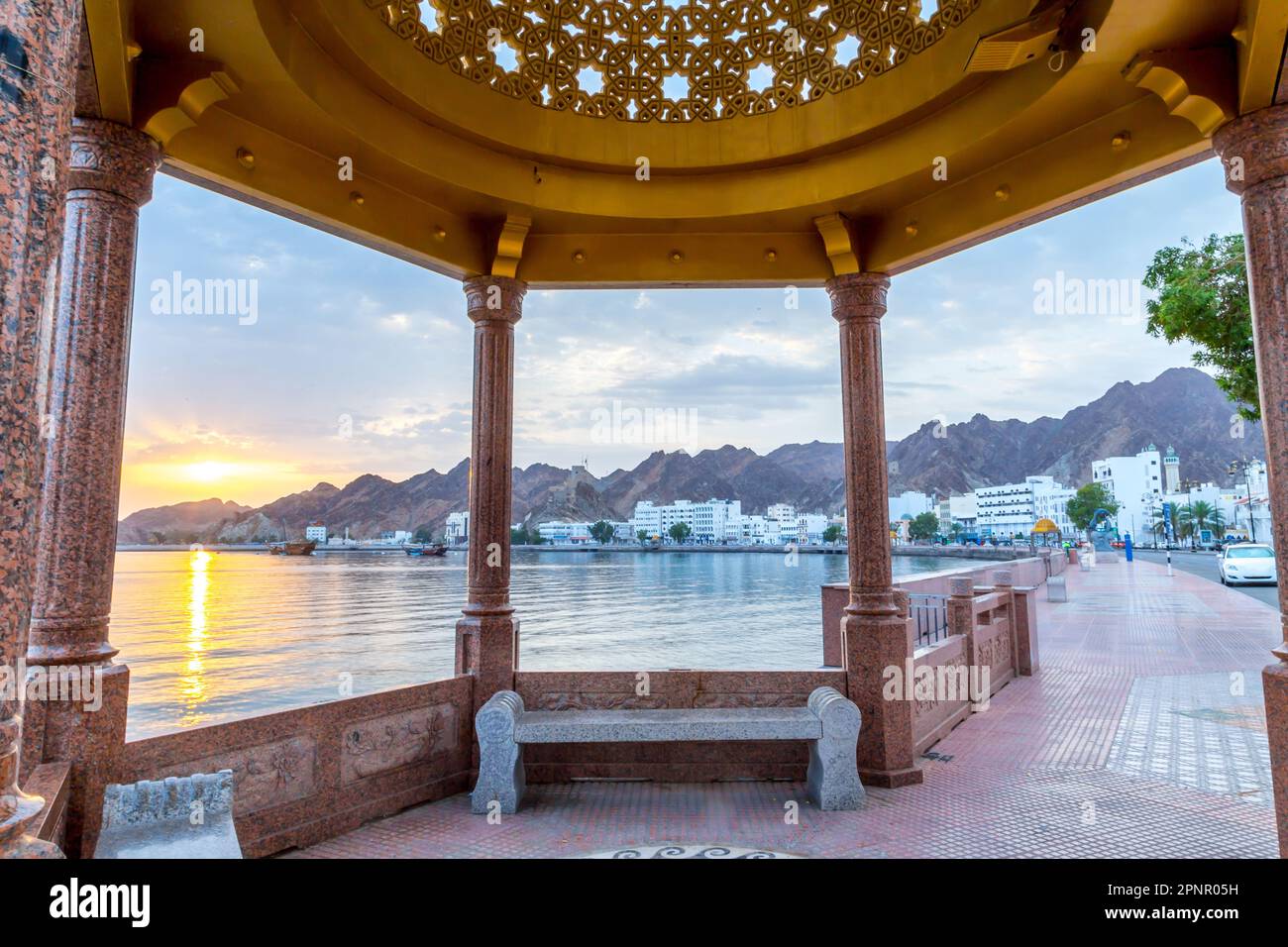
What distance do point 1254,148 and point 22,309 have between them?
4869 millimetres

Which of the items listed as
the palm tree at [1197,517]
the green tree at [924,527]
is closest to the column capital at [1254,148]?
the palm tree at [1197,517]

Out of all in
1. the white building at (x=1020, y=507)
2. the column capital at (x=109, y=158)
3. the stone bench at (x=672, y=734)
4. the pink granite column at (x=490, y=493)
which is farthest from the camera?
the white building at (x=1020, y=507)

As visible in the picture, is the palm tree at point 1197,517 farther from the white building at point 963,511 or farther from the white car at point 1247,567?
the white car at point 1247,567

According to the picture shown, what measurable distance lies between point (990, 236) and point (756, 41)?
7.58 ft

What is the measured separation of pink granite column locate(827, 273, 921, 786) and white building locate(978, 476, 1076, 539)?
112m

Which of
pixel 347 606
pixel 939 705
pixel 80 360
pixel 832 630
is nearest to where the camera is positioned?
pixel 80 360

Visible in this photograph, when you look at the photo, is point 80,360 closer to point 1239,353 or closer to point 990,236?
point 990,236

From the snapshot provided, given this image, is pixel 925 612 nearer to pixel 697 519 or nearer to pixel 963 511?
pixel 697 519

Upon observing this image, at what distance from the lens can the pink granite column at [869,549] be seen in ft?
17.9

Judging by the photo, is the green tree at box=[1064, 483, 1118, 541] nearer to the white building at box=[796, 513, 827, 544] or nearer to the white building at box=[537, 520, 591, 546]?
the white building at box=[796, 513, 827, 544]

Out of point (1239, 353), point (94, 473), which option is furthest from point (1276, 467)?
point (1239, 353)

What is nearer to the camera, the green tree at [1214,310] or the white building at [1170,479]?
the green tree at [1214,310]

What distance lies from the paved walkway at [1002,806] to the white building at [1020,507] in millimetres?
109647
